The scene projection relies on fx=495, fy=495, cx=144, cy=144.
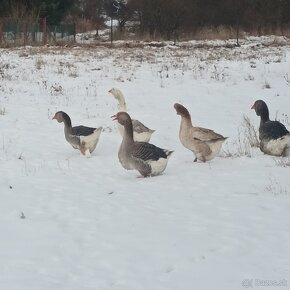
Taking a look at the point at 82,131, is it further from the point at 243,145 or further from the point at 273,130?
the point at 273,130

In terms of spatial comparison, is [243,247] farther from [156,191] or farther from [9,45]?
[9,45]

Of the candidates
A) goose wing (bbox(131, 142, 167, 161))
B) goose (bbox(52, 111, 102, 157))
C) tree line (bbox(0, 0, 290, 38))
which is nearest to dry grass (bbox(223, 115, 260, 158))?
goose wing (bbox(131, 142, 167, 161))

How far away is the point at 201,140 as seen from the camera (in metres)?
7.50

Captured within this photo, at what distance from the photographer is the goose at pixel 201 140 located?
7.48 m

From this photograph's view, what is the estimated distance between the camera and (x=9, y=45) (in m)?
29.1

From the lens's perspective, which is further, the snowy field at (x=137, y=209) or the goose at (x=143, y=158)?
the goose at (x=143, y=158)

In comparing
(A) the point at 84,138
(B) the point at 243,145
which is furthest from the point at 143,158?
(B) the point at 243,145

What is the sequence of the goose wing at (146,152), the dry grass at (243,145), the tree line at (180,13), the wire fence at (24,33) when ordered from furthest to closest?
the tree line at (180,13), the wire fence at (24,33), the dry grass at (243,145), the goose wing at (146,152)

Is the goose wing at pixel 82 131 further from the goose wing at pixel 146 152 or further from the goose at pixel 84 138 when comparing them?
the goose wing at pixel 146 152

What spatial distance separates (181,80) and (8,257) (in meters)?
12.7

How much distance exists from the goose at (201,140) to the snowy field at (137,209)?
0.19 metres

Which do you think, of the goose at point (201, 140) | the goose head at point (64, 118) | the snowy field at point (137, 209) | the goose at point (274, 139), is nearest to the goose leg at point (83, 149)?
the snowy field at point (137, 209)

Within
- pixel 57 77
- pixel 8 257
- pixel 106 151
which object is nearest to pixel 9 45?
pixel 57 77

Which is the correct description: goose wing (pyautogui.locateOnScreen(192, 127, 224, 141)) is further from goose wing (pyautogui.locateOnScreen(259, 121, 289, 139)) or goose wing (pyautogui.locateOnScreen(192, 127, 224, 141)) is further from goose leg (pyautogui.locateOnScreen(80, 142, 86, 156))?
goose leg (pyautogui.locateOnScreen(80, 142, 86, 156))
